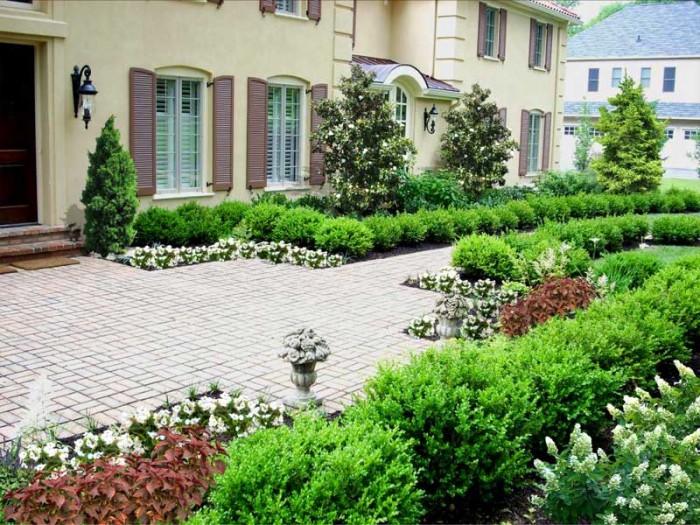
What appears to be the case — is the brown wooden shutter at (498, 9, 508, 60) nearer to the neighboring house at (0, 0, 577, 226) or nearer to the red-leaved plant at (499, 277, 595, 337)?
the neighboring house at (0, 0, 577, 226)

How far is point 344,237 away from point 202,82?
401 cm

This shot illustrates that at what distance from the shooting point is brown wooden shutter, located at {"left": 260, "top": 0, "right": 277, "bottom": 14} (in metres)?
14.8

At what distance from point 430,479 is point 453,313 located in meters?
3.31

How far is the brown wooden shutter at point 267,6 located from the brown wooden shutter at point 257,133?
127 centimetres

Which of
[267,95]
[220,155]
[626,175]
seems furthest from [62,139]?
[626,175]

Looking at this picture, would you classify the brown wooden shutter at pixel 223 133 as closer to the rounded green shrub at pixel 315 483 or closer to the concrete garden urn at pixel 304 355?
the concrete garden urn at pixel 304 355

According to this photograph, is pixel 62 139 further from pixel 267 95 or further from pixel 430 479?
pixel 430 479

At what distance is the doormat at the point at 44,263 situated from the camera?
10.8m

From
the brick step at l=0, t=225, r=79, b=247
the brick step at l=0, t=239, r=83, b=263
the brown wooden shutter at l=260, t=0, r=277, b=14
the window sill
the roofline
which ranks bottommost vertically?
the brick step at l=0, t=239, r=83, b=263

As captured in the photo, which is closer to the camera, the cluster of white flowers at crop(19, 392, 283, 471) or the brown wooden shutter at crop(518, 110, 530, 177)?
the cluster of white flowers at crop(19, 392, 283, 471)

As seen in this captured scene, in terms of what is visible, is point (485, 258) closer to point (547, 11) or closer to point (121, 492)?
point (121, 492)

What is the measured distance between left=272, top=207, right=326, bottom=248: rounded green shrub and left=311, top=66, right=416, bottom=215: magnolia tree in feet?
7.04

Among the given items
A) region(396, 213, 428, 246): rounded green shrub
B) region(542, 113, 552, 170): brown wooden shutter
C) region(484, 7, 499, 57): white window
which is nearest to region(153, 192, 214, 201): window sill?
region(396, 213, 428, 246): rounded green shrub

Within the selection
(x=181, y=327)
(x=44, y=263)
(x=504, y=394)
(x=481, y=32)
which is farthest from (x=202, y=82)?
(x=504, y=394)
